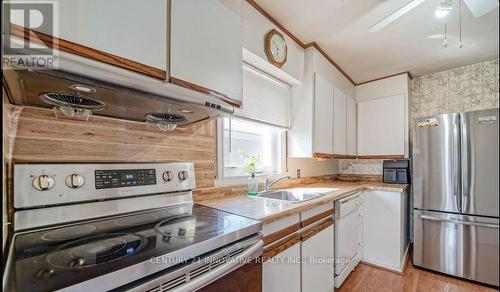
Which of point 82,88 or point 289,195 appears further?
point 289,195

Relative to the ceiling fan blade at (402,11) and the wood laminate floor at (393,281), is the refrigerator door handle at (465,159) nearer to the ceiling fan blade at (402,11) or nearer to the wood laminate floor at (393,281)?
the ceiling fan blade at (402,11)

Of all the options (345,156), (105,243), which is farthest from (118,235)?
(345,156)

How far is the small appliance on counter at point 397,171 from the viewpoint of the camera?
2.54m

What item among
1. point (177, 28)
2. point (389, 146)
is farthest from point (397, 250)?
point (177, 28)

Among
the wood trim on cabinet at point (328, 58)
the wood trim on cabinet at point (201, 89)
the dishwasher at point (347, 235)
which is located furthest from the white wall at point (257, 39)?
the dishwasher at point (347, 235)

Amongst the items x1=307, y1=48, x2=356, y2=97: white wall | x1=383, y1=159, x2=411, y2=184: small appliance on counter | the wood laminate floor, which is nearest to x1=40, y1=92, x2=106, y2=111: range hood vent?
x1=307, y1=48, x2=356, y2=97: white wall

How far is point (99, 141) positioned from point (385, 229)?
2.67 m

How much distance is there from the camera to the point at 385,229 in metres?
2.31

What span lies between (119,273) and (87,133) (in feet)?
2.35

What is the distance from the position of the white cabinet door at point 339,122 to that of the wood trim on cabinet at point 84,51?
6.90 feet

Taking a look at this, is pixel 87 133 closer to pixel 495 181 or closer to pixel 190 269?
pixel 190 269

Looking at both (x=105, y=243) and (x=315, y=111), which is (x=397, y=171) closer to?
(x=315, y=111)

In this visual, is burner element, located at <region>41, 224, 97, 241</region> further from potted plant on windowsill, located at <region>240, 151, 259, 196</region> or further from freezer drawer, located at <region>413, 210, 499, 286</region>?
freezer drawer, located at <region>413, 210, 499, 286</region>

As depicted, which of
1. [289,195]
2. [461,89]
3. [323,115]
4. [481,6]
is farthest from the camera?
[323,115]
